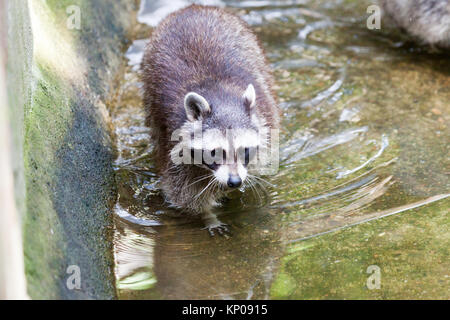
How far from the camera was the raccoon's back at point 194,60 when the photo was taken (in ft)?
15.7

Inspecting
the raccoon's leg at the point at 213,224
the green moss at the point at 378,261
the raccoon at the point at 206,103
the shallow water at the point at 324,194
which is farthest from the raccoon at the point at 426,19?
the raccoon's leg at the point at 213,224

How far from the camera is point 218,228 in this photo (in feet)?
14.6

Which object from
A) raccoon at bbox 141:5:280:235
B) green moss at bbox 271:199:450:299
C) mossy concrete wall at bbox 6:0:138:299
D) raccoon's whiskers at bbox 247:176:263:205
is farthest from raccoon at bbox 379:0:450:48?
mossy concrete wall at bbox 6:0:138:299

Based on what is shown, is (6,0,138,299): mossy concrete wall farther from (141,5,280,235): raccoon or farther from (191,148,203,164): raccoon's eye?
(191,148,203,164): raccoon's eye

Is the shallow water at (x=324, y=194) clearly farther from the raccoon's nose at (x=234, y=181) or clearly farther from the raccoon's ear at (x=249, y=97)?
the raccoon's ear at (x=249, y=97)

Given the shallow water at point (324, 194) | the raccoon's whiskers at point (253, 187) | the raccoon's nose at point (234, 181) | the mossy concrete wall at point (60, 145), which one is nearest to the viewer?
the mossy concrete wall at point (60, 145)

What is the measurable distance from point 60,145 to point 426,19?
13.9ft

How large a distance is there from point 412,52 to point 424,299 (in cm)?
394

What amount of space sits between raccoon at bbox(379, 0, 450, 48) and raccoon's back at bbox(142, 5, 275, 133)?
2.06 meters

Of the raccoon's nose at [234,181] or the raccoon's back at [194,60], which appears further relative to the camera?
the raccoon's back at [194,60]

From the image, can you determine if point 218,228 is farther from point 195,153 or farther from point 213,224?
point 195,153

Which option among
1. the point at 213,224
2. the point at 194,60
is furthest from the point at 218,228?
the point at 194,60

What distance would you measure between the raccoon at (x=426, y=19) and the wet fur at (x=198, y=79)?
2.09 m
